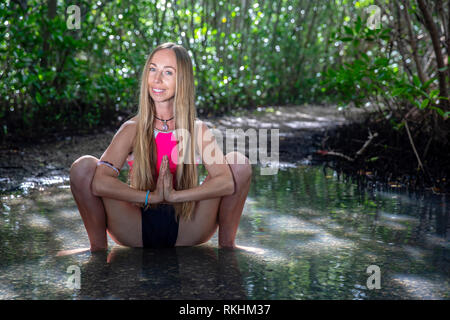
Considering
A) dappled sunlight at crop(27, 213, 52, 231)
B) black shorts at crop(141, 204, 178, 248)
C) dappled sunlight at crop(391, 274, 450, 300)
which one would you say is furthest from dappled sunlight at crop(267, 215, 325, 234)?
dappled sunlight at crop(27, 213, 52, 231)

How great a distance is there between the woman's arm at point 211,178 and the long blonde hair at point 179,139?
0.22 feet

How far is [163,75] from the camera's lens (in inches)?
124

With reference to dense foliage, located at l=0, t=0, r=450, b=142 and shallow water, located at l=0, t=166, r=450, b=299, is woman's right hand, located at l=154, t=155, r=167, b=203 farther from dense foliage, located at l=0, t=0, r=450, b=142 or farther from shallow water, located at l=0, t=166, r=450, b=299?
dense foliage, located at l=0, t=0, r=450, b=142

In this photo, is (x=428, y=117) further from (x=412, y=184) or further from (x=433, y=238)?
(x=433, y=238)

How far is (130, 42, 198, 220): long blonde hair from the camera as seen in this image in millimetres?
3115

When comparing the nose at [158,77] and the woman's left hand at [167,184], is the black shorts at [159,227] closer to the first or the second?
the woman's left hand at [167,184]

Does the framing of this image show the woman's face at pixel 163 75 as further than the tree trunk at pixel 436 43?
No

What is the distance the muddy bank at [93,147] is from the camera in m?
5.57

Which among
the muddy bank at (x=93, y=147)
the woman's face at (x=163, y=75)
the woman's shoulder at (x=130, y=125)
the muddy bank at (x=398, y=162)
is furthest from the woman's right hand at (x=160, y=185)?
the muddy bank at (x=398, y=162)

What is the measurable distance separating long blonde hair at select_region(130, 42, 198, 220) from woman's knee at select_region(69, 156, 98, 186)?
0.23 metres

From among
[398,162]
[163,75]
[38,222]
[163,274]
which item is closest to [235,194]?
[163,274]

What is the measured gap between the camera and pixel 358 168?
5.97 metres

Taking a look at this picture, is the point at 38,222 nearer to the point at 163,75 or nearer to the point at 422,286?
the point at 163,75

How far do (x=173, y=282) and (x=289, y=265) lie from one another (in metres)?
0.64
